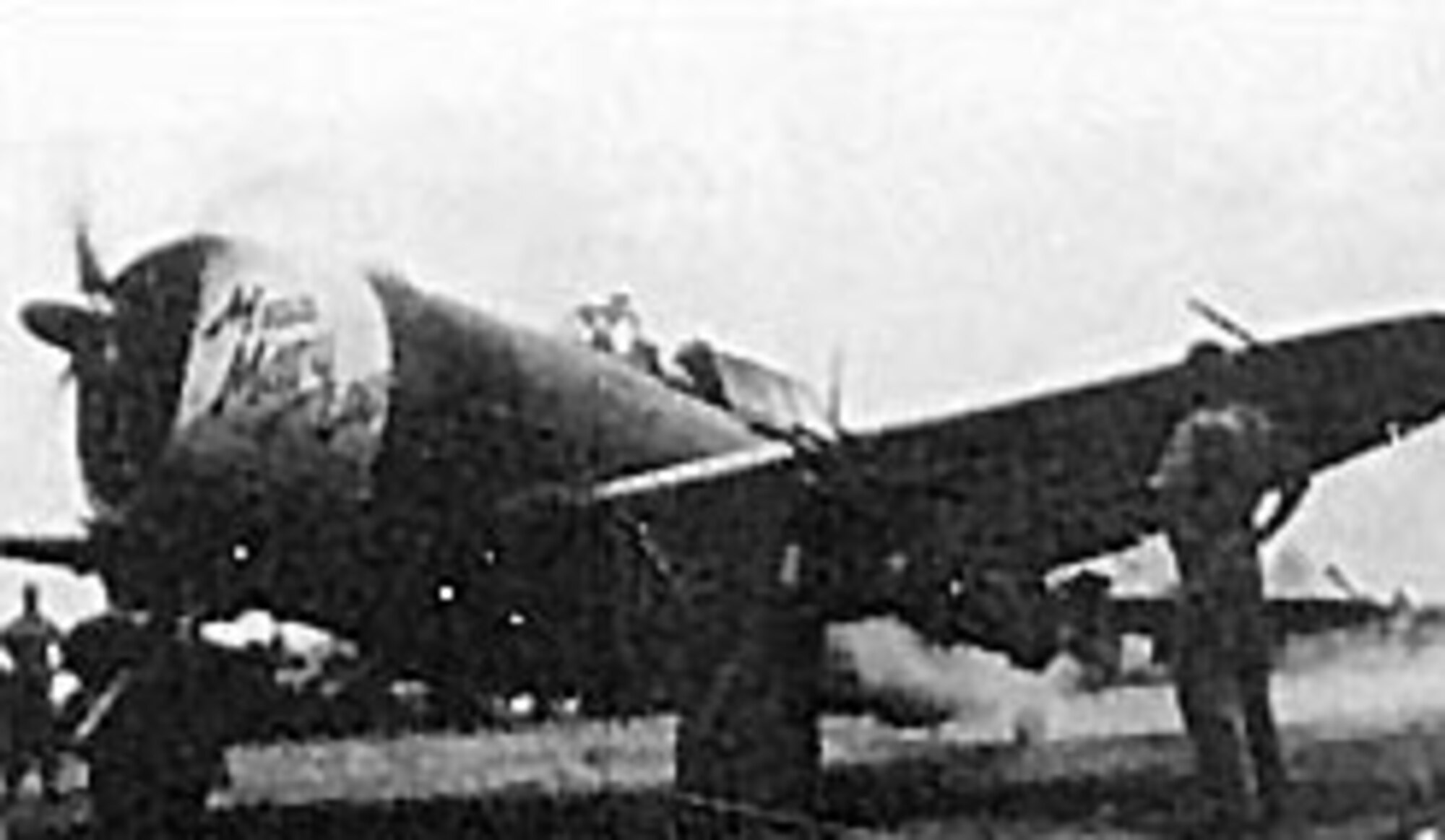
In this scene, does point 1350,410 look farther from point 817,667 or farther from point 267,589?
point 267,589

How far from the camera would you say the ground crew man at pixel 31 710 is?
48.8 ft

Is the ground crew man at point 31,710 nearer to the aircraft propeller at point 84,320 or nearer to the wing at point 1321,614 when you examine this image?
the aircraft propeller at point 84,320

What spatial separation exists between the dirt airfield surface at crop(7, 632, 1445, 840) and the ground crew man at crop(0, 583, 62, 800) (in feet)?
1.12

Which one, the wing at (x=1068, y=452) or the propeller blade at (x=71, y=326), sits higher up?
the propeller blade at (x=71, y=326)

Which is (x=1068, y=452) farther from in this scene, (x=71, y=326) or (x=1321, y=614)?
(x=1321, y=614)

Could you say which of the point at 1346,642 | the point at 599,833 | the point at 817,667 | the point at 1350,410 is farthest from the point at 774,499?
the point at 1346,642

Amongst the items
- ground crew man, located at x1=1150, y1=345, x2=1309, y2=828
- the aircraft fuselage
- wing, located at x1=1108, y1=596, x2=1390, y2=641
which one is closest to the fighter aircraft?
the aircraft fuselage

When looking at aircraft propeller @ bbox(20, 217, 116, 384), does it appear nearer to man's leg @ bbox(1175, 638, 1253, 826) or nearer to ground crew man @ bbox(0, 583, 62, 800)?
ground crew man @ bbox(0, 583, 62, 800)

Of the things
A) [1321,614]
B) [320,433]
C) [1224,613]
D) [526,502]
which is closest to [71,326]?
[320,433]

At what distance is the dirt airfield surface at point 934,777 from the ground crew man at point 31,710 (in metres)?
0.34

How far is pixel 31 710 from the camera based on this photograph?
1508 centimetres

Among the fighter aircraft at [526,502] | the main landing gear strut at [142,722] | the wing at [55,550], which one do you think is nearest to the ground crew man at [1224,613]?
the fighter aircraft at [526,502]

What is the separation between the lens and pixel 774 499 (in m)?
11.6

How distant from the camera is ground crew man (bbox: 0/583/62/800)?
48.8 ft
